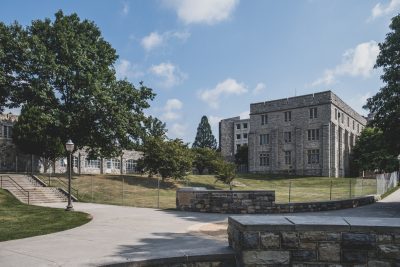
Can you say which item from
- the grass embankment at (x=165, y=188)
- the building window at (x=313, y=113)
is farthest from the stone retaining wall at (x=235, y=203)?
the building window at (x=313, y=113)

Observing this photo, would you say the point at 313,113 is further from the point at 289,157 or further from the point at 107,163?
the point at 107,163

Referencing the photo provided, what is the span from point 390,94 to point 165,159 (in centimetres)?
2258

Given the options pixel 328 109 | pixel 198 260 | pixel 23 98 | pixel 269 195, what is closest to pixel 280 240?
pixel 198 260

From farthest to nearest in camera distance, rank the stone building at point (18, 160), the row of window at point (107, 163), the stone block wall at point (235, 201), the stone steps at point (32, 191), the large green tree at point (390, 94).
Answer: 1. the row of window at point (107, 163)
2. the stone building at point (18, 160)
3. the stone steps at point (32, 191)
4. the large green tree at point (390, 94)
5. the stone block wall at point (235, 201)

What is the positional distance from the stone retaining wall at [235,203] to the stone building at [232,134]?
7702 cm

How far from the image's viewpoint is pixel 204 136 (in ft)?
322

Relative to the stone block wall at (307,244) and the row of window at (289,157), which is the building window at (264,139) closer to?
the row of window at (289,157)

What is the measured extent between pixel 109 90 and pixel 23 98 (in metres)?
6.96

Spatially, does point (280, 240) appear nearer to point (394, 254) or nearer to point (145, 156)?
point (394, 254)

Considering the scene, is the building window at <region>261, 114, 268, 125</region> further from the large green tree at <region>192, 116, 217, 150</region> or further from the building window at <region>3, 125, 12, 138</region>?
the large green tree at <region>192, 116, 217, 150</region>

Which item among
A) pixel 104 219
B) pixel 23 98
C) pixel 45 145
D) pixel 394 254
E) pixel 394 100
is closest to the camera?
pixel 394 254

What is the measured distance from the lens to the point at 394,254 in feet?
19.9

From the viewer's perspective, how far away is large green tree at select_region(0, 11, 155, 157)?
3281cm

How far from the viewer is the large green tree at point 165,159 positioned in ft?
127
